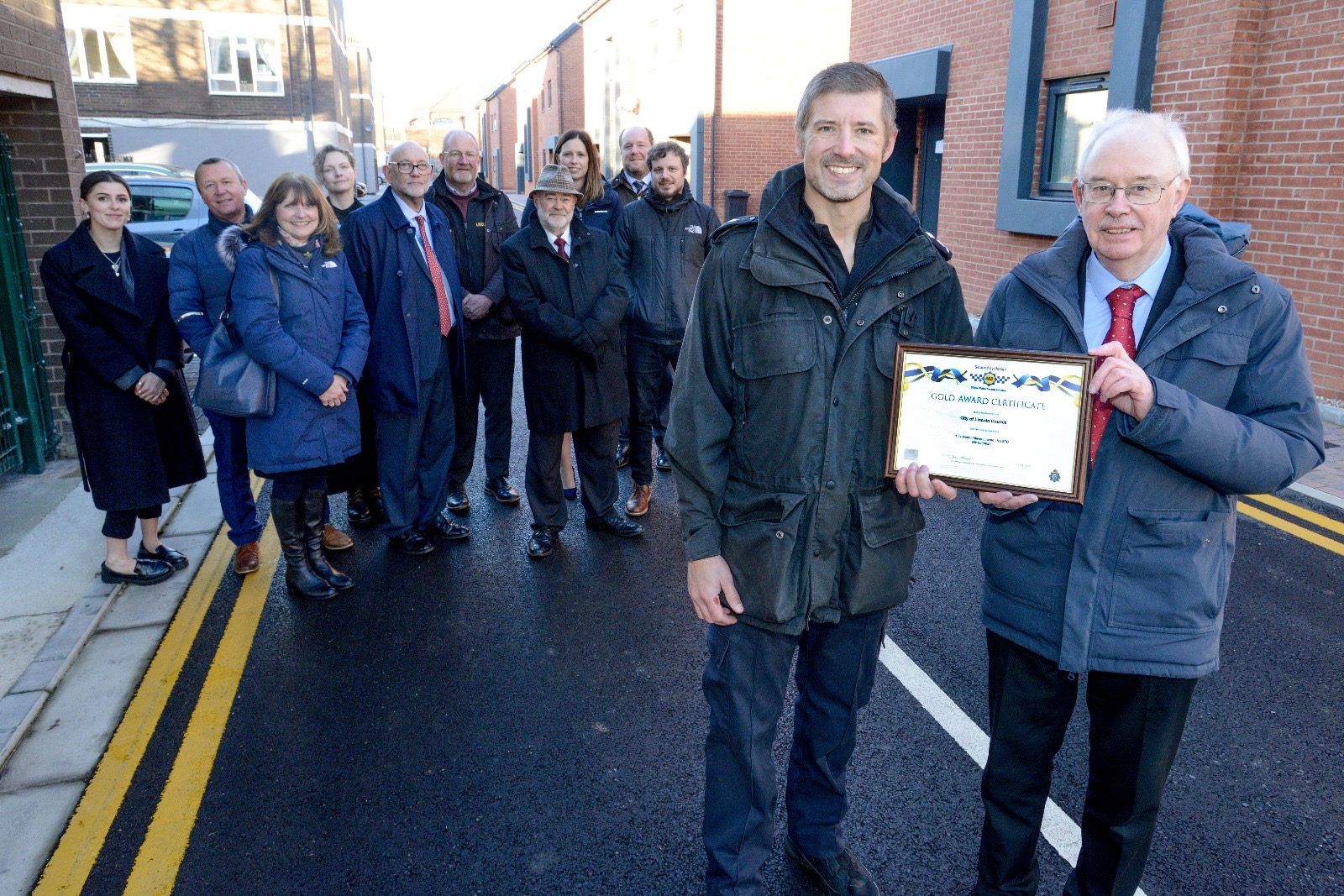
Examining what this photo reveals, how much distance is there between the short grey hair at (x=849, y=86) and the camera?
7.82 ft

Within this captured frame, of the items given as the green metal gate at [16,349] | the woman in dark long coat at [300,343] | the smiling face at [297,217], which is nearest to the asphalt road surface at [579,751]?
the woman in dark long coat at [300,343]

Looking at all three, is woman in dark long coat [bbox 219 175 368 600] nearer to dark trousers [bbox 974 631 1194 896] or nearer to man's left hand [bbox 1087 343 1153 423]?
dark trousers [bbox 974 631 1194 896]

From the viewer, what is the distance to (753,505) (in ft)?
8.45

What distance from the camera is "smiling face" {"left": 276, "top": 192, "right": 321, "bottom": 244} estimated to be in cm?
466

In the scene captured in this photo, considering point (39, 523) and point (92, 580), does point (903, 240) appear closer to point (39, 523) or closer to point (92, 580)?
point (92, 580)

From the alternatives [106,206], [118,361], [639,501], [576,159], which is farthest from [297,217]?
[639,501]

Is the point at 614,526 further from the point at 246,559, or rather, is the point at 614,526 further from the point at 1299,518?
the point at 1299,518

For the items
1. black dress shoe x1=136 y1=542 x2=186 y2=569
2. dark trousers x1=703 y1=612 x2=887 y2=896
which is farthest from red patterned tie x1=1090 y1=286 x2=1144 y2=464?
black dress shoe x1=136 y1=542 x2=186 y2=569

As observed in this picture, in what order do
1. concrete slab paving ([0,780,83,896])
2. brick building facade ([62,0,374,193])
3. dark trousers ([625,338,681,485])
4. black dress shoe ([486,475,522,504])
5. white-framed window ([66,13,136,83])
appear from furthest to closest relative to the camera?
brick building facade ([62,0,374,193]) → white-framed window ([66,13,136,83]) → black dress shoe ([486,475,522,504]) → dark trousers ([625,338,681,485]) → concrete slab paving ([0,780,83,896])

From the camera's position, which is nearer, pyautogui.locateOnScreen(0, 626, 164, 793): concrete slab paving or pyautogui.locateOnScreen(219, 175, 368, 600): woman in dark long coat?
pyautogui.locateOnScreen(0, 626, 164, 793): concrete slab paving

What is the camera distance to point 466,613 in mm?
4852

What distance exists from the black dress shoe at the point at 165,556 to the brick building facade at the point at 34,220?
227 centimetres

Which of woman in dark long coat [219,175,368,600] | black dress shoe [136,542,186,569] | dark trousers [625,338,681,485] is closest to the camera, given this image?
woman in dark long coat [219,175,368,600]

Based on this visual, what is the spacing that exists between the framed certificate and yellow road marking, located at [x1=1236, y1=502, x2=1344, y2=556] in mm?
4317
